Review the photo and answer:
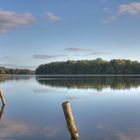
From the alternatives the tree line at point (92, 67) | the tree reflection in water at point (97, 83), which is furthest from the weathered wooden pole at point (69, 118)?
the tree line at point (92, 67)

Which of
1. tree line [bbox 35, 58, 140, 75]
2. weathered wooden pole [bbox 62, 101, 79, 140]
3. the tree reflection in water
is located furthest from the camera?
tree line [bbox 35, 58, 140, 75]

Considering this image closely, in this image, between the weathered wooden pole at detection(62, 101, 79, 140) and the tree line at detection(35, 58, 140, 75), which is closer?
the weathered wooden pole at detection(62, 101, 79, 140)

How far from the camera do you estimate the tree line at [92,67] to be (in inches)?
4934

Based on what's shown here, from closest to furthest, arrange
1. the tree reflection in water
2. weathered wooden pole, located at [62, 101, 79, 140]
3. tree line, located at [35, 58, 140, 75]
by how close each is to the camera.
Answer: weathered wooden pole, located at [62, 101, 79, 140], the tree reflection in water, tree line, located at [35, 58, 140, 75]

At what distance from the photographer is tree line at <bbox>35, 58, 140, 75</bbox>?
125312 millimetres

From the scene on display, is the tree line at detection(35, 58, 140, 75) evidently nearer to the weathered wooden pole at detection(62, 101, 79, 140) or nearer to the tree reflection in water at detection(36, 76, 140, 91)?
the tree reflection in water at detection(36, 76, 140, 91)

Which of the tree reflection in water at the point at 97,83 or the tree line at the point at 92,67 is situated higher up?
the tree line at the point at 92,67

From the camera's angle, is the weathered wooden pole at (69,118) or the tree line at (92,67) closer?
the weathered wooden pole at (69,118)

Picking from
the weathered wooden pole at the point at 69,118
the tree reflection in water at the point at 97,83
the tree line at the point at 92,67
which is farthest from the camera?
the tree line at the point at 92,67

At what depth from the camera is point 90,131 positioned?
38.4 ft

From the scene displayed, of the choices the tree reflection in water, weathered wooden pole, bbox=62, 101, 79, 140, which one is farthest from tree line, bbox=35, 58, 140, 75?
weathered wooden pole, bbox=62, 101, 79, 140

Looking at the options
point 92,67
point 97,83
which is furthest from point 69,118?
point 92,67

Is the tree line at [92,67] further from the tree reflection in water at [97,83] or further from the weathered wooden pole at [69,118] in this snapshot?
the weathered wooden pole at [69,118]

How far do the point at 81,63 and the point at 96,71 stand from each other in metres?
9.65
